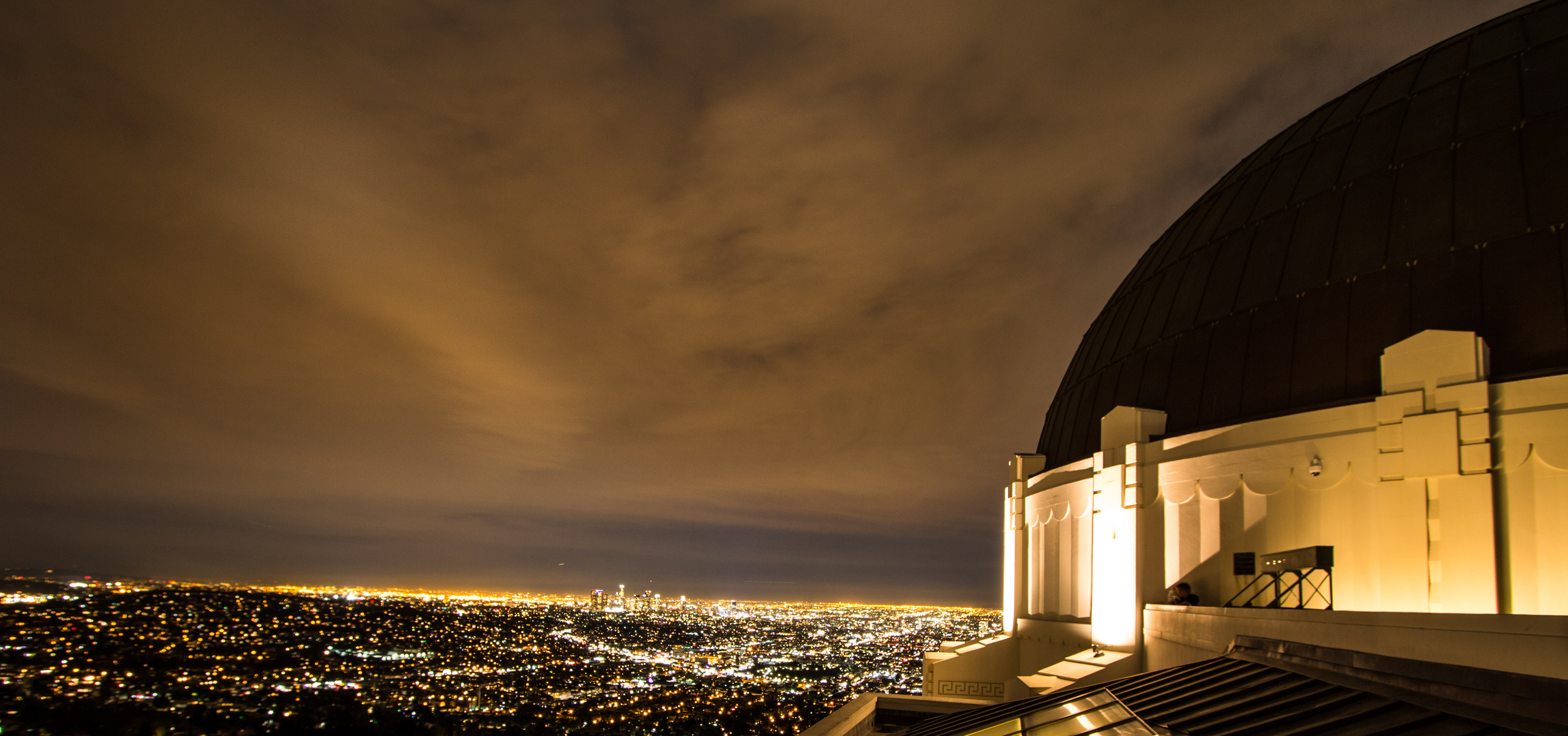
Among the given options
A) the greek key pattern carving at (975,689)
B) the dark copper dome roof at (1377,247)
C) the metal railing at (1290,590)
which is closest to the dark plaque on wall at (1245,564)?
the metal railing at (1290,590)

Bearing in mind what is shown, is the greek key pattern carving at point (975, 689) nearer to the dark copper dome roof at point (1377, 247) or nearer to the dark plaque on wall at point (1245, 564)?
the dark copper dome roof at point (1377, 247)

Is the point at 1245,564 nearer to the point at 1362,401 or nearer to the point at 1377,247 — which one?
the point at 1362,401

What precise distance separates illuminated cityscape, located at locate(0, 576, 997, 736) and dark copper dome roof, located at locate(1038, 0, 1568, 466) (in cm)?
2777

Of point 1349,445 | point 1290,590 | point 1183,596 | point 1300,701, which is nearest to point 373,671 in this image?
point 1183,596

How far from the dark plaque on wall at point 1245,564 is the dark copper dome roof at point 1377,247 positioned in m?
2.34

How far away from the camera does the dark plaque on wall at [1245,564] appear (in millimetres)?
13406

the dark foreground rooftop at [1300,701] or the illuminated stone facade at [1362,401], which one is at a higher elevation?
the illuminated stone facade at [1362,401]

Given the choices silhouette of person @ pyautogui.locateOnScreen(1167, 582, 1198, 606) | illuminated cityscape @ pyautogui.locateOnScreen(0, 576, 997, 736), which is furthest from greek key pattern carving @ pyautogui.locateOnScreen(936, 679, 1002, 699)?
illuminated cityscape @ pyautogui.locateOnScreen(0, 576, 997, 736)

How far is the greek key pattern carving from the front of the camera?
21.9 metres

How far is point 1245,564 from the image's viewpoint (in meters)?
13.5

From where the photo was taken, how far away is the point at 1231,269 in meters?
16.6

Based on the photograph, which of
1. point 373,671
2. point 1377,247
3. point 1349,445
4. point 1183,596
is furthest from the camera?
point 373,671

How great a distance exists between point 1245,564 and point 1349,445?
2.60 m

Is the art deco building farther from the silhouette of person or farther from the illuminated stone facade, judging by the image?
the silhouette of person
